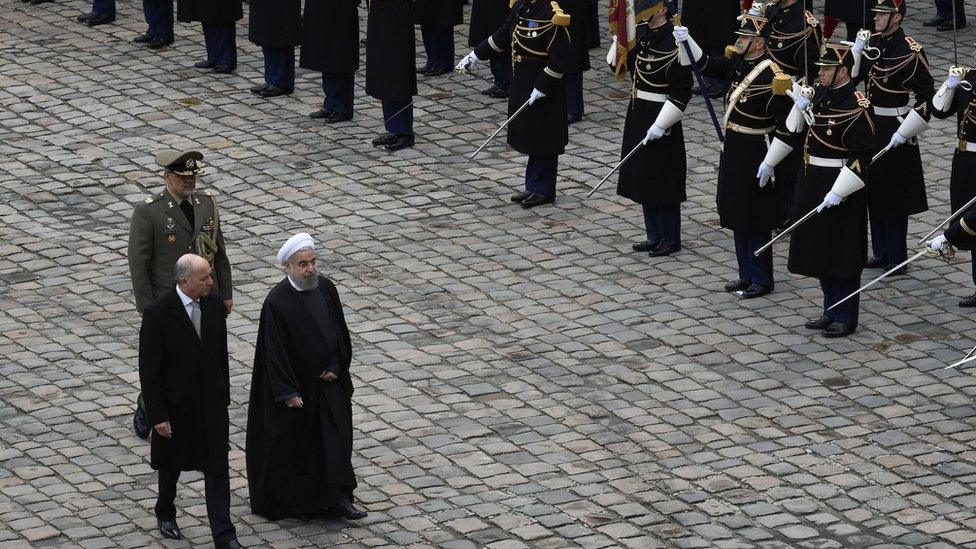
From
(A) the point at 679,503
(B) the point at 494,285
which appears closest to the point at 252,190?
(B) the point at 494,285

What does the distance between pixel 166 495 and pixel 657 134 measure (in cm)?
449

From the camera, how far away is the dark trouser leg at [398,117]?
565 inches

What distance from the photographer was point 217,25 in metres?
15.9

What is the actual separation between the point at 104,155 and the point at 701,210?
4.39 meters

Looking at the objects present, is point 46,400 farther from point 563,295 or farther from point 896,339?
point 896,339

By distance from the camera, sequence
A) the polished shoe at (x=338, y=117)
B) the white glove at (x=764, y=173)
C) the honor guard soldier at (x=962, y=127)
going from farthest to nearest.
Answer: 1. the polished shoe at (x=338, y=117)
2. the white glove at (x=764, y=173)
3. the honor guard soldier at (x=962, y=127)

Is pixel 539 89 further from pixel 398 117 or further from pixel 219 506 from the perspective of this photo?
pixel 219 506

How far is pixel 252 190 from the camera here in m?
13.6

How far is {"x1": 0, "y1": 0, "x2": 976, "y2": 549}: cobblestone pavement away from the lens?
920 centimetres

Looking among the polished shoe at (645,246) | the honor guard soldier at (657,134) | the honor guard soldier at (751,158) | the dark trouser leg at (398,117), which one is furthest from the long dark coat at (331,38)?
the honor guard soldier at (751,158)

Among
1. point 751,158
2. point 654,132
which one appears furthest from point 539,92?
point 751,158

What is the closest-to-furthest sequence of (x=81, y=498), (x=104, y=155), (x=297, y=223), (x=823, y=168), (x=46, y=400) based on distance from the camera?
(x=81, y=498) → (x=46, y=400) → (x=823, y=168) → (x=297, y=223) → (x=104, y=155)

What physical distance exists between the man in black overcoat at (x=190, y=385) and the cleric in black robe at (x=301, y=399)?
27 centimetres

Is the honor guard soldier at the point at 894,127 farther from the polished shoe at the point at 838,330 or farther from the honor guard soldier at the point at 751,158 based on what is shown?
the polished shoe at the point at 838,330
